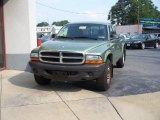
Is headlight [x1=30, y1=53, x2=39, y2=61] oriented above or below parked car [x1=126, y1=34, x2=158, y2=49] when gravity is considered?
above

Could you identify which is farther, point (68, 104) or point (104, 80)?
point (104, 80)

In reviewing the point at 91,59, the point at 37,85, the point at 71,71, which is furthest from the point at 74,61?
the point at 37,85

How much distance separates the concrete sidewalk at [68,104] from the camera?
20.7 feet

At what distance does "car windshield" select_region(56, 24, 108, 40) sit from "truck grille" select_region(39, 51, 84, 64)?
4.19 ft

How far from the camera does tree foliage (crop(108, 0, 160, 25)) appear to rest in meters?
93.2

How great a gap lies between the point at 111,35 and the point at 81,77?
2252 millimetres

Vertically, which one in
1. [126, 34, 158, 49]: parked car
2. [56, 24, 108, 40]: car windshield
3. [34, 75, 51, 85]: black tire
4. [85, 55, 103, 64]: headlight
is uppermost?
[56, 24, 108, 40]: car windshield

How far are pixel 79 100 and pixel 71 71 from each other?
0.72 m

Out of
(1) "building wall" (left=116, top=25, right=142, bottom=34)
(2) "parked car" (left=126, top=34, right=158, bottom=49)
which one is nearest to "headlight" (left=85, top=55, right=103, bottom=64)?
(2) "parked car" (left=126, top=34, right=158, bottom=49)

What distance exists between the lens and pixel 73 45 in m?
7.82

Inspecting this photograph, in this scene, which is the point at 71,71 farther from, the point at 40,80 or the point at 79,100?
the point at 40,80

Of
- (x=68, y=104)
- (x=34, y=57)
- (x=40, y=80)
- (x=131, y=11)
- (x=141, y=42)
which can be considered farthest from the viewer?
(x=131, y=11)

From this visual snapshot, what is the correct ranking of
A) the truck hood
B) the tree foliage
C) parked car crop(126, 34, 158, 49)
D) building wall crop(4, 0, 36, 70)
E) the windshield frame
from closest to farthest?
the truck hood
the windshield frame
building wall crop(4, 0, 36, 70)
parked car crop(126, 34, 158, 49)
the tree foliage

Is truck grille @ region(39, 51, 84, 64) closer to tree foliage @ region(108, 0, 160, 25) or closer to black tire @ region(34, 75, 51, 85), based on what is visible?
black tire @ region(34, 75, 51, 85)
